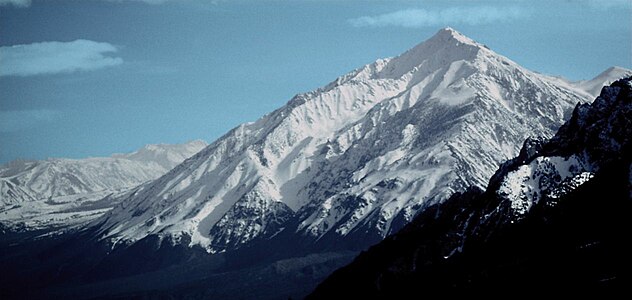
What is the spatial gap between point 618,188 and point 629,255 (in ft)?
103

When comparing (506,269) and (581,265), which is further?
(506,269)

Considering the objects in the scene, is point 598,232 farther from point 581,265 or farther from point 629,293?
point 629,293

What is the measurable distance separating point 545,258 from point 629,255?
1052 inches

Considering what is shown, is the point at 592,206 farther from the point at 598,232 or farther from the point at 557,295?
the point at 557,295

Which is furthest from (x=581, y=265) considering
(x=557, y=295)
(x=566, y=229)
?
(x=566, y=229)

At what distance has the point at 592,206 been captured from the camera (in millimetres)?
197625

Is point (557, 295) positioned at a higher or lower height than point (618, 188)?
lower

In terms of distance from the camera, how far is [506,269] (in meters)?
196

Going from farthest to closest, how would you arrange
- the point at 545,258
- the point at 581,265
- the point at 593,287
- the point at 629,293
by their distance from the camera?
the point at 545,258 → the point at 581,265 → the point at 593,287 → the point at 629,293

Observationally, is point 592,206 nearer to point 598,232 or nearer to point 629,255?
point 598,232

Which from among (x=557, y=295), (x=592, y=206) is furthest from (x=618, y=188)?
(x=557, y=295)

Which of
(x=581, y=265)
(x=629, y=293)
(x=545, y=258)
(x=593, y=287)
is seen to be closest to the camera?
(x=629, y=293)

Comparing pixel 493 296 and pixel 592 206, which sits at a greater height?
pixel 592 206

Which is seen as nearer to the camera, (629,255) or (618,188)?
(629,255)
